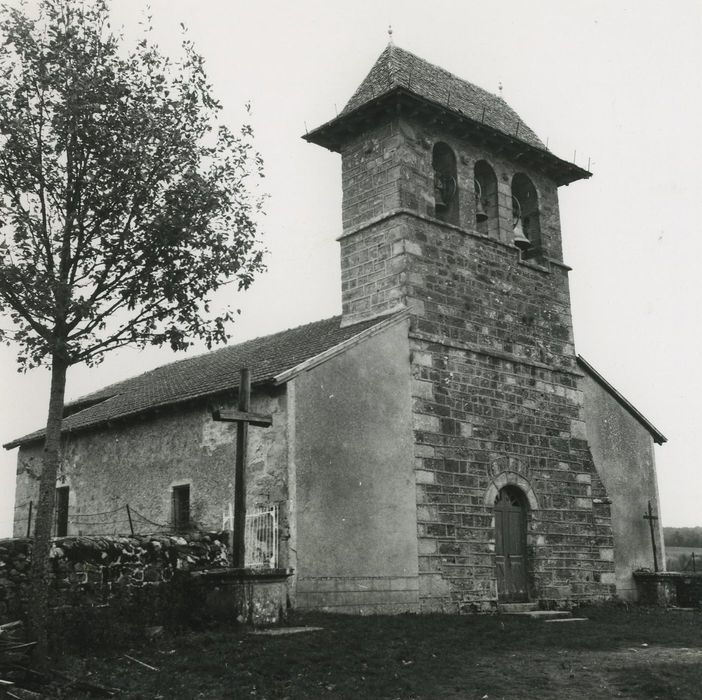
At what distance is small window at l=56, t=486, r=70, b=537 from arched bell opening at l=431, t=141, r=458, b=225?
10346mm

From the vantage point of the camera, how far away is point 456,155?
17.8 meters

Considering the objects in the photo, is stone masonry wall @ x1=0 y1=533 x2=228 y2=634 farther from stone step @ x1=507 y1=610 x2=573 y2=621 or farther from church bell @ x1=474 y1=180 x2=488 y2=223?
church bell @ x1=474 y1=180 x2=488 y2=223

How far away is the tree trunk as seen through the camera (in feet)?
29.1

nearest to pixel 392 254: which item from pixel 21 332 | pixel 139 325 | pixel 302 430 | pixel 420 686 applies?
pixel 302 430

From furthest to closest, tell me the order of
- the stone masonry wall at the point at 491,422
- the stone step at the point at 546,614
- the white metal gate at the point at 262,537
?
the stone masonry wall at the point at 491,422 < the stone step at the point at 546,614 < the white metal gate at the point at 262,537

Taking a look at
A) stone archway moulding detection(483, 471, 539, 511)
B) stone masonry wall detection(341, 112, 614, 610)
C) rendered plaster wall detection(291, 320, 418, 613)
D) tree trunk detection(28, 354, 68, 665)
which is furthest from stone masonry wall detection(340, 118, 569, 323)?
tree trunk detection(28, 354, 68, 665)

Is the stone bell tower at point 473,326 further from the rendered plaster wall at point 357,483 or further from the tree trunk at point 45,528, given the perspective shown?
the tree trunk at point 45,528

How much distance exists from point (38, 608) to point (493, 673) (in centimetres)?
492

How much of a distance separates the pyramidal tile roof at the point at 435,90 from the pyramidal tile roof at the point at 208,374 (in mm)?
4769

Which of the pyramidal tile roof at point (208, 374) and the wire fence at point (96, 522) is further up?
the pyramidal tile roof at point (208, 374)

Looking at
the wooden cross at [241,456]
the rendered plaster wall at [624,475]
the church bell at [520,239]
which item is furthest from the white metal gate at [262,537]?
the rendered plaster wall at [624,475]

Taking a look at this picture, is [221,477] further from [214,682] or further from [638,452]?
[638,452]

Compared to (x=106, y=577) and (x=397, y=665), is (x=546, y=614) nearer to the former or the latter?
(x=397, y=665)

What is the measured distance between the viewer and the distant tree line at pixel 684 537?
55219 millimetres
